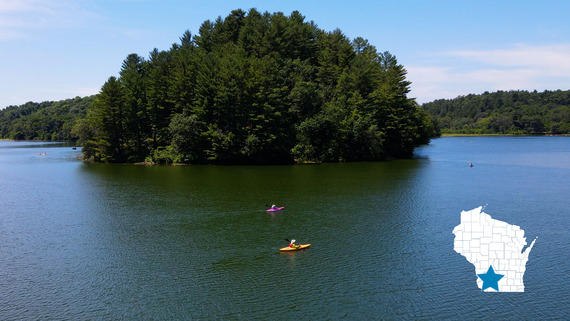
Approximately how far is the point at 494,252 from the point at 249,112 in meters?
62.5

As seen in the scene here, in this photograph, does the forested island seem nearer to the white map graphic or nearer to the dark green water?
the dark green water

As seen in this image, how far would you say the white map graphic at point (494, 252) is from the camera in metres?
23.4

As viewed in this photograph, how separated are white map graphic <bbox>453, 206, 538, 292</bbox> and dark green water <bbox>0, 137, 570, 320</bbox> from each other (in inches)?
27.4

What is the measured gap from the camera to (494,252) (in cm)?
2497

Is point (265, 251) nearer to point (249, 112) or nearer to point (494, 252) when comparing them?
point (494, 252)

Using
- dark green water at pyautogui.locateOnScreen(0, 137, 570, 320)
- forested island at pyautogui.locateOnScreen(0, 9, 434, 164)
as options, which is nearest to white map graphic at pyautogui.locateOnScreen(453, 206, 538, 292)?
dark green water at pyautogui.locateOnScreen(0, 137, 570, 320)

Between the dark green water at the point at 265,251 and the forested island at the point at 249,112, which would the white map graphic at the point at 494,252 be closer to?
the dark green water at the point at 265,251

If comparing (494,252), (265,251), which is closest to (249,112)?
(265,251)

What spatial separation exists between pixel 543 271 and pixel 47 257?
33981mm

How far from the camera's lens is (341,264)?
1026 inches

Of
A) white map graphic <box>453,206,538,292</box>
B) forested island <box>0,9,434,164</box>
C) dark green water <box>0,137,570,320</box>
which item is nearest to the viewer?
dark green water <box>0,137,570,320</box>

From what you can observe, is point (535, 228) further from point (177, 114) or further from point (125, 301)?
point (177, 114)

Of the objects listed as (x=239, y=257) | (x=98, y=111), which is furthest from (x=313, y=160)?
(x=239, y=257)

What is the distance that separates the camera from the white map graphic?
23.4m
